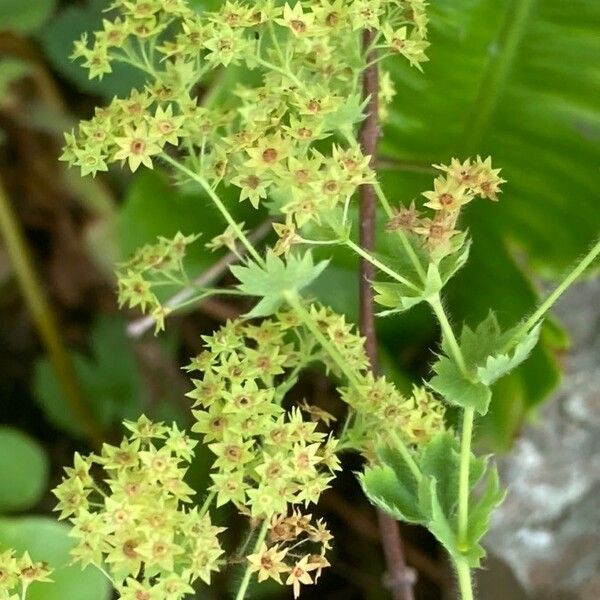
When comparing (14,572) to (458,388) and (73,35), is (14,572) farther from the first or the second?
(73,35)

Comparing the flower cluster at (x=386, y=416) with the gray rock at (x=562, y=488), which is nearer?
the flower cluster at (x=386, y=416)

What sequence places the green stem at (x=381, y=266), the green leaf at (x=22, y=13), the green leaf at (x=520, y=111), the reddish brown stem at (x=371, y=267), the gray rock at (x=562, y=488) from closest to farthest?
the green stem at (x=381, y=266), the reddish brown stem at (x=371, y=267), the green leaf at (x=520, y=111), the gray rock at (x=562, y=488), the green leaf at (x=22, y=13)

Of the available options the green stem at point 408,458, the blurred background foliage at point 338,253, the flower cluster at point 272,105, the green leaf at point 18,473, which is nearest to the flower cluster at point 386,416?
the green stem at point 408,458

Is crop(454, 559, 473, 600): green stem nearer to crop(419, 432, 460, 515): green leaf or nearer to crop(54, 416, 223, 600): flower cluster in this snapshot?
crop(419, 432, 460, 515): green leaf

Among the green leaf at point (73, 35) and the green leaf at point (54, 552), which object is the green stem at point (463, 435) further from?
the green leaf at point (73, 35)

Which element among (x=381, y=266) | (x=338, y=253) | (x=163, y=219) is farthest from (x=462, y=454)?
(x=163, y=219)

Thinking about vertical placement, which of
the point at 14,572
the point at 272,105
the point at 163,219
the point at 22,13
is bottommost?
the point at 14,572

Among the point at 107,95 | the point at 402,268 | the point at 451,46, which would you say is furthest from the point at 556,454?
the point at 107,95
